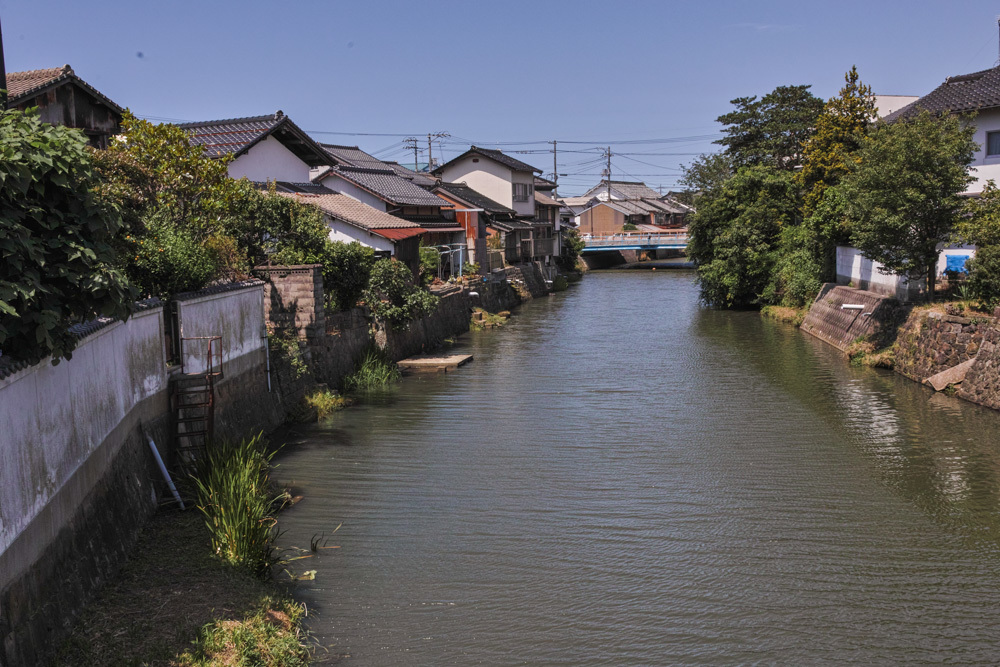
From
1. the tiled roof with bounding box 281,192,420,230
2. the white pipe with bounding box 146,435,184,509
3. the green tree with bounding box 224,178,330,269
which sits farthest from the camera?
the tiled roof with bounding box 281,192,420,230

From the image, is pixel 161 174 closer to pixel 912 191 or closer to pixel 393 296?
pixel 393 296

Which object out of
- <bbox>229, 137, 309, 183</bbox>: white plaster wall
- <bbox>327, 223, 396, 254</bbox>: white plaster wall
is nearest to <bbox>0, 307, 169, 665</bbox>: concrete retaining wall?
<bbox>229, 137, 309, 183</bbox>: white plaster wall

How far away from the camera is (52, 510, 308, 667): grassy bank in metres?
7.41

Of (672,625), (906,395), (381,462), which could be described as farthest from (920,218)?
(672,625)

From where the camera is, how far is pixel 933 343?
22.2 m

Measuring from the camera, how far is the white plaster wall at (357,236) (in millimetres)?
30812

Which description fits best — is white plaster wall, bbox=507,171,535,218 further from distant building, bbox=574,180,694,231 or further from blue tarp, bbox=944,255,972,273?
blue tarp, bbox=944,255,972,273

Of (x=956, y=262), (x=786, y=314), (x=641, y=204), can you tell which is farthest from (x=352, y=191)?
(x=641, y=204)

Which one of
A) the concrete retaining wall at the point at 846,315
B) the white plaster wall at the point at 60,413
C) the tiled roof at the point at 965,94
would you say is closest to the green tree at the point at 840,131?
the tiled roof at the point at 965,94

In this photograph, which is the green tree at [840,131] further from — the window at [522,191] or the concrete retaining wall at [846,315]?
the window at [522,191]

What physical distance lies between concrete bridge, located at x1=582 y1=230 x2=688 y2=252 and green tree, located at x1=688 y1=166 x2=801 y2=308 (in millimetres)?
29551

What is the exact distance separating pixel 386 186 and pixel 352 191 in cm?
258

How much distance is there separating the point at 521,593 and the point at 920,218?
18.4 metres

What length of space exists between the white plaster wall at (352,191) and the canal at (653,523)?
50.8 feet
